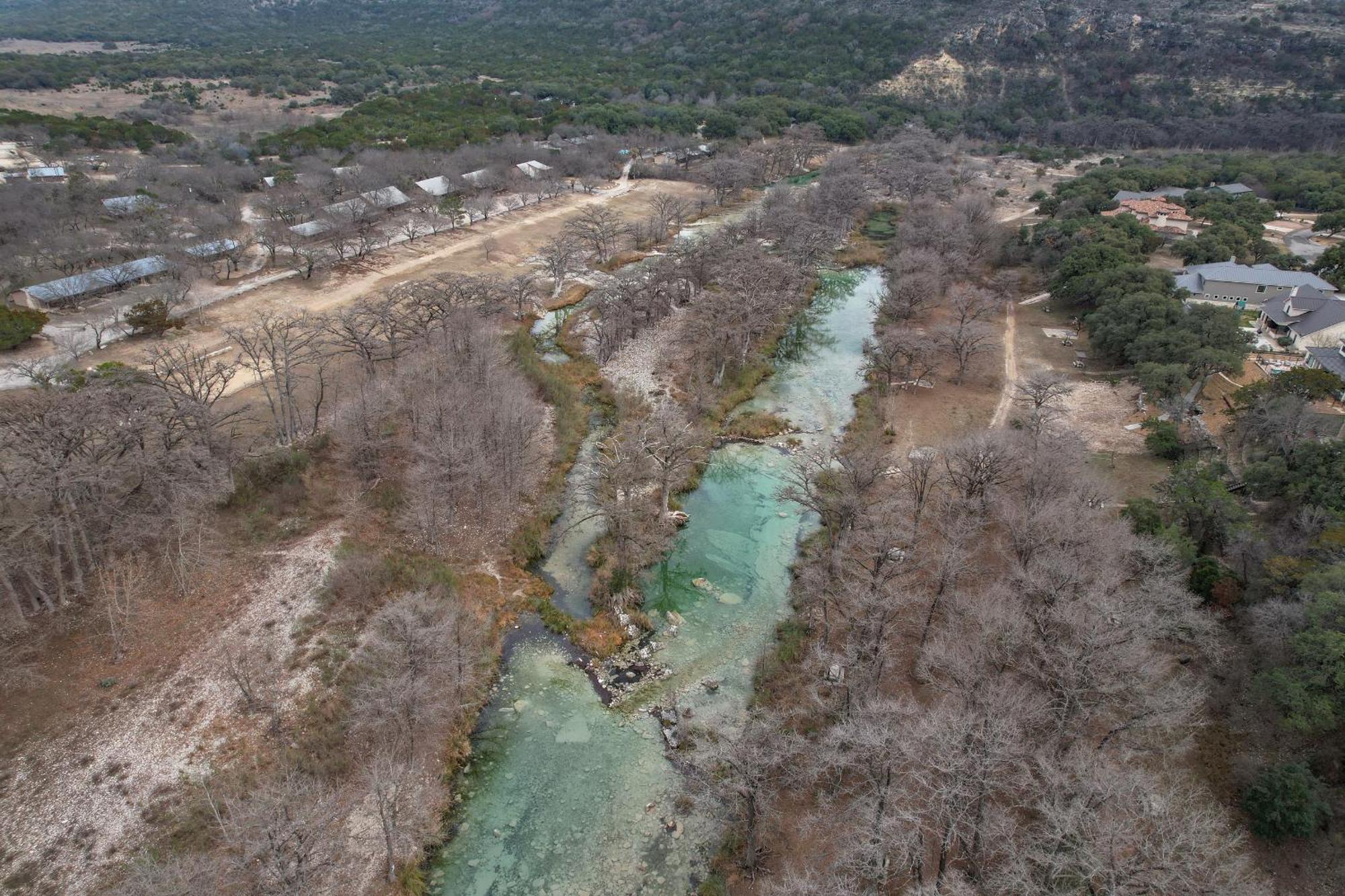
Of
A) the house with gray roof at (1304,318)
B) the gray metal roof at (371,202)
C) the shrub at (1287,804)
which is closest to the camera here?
the shrub at (1287,804)

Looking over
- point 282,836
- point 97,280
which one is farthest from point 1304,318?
→ point 97,280

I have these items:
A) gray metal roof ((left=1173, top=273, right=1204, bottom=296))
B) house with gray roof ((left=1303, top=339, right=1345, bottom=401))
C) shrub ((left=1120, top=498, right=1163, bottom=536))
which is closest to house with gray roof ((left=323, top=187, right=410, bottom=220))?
shrub ((left=1120, top=498, right=1163, bottom=536))

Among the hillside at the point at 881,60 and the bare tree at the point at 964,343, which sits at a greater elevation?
the hillside at the point at 881,60

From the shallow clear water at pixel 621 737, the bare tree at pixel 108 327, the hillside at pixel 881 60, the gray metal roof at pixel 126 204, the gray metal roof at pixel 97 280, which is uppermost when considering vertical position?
the hillside at pixel 881 60

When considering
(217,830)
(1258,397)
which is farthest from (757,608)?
(1258,397)

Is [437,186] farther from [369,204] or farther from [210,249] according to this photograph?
[210,249]

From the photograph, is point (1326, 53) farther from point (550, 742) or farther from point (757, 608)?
point (550, 742)

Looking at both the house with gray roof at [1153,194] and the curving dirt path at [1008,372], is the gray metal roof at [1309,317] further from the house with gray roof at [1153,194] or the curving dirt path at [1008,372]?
the house with gray roof at [1153,194]

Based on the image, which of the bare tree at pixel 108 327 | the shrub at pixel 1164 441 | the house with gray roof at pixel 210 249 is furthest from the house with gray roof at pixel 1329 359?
the house with gray roof at pixel 210 249
